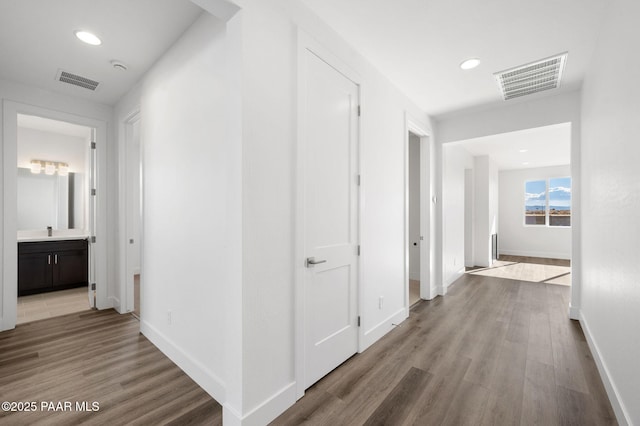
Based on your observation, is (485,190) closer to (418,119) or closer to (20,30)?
(418,119)

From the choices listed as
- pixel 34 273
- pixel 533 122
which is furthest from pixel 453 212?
pixel 34 273

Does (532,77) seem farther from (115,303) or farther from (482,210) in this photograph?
(115,303)

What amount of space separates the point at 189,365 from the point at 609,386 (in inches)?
116

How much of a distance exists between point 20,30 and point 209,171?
1.98 meters

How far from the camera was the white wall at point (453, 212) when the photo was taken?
4.36 metres

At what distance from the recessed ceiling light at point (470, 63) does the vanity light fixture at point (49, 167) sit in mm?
6414

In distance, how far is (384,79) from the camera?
9.45 feet

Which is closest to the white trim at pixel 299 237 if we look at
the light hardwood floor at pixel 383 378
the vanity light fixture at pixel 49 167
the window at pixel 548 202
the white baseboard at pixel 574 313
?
the light hardwood floor at pixel 383 378

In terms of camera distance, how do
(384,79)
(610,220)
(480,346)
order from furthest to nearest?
(384,79)
(480,346)
(610,220)

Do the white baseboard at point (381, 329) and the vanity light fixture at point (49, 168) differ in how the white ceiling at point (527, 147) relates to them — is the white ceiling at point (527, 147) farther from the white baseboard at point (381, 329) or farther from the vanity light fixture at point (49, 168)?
the vanity light fixture at point (49, 168)

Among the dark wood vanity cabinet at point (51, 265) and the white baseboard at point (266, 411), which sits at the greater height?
the dark wood vanity cabinet at point (51, 265)

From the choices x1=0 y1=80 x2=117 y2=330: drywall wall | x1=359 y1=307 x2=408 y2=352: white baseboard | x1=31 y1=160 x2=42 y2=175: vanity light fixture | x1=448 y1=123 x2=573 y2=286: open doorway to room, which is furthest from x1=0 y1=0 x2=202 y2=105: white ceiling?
x1=448 y1=123 x2=573 y2=286: open doorway to room

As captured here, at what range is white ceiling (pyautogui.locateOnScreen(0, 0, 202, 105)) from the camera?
1.92m

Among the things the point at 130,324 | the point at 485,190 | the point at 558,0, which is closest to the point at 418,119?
the point at 558,0
